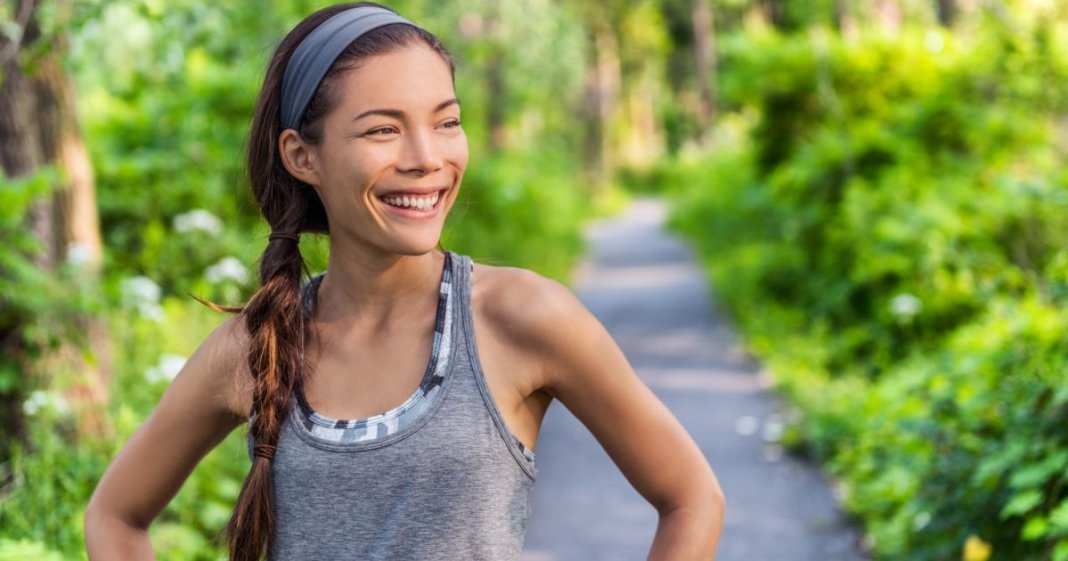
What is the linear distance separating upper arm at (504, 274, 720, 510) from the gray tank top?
11cm

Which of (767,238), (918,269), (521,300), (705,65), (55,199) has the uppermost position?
(705,65)

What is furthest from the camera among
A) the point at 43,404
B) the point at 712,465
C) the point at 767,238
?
the point at 767,238

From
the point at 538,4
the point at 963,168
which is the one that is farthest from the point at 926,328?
the point at 538,4

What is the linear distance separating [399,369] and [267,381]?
200mm

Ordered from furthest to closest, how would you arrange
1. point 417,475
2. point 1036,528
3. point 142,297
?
1. point 142,297
2. point 1036,528
3. point 417,475

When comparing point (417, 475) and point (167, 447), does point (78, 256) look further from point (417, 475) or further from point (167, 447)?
point (417, 475)

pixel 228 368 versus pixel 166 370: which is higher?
pixel 166 370

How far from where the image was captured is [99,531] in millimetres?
2068

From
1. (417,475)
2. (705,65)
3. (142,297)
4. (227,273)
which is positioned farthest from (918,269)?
(705,65)

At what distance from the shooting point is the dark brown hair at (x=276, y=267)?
6.22 ft

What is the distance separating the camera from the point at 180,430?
2.05 metres

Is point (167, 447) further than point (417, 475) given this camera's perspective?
Yes

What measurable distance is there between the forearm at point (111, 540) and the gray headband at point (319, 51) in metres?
0.70

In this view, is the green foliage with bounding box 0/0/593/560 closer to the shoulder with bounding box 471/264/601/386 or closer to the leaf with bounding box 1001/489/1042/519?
the shoulder with bounding box 471/264/601/386
